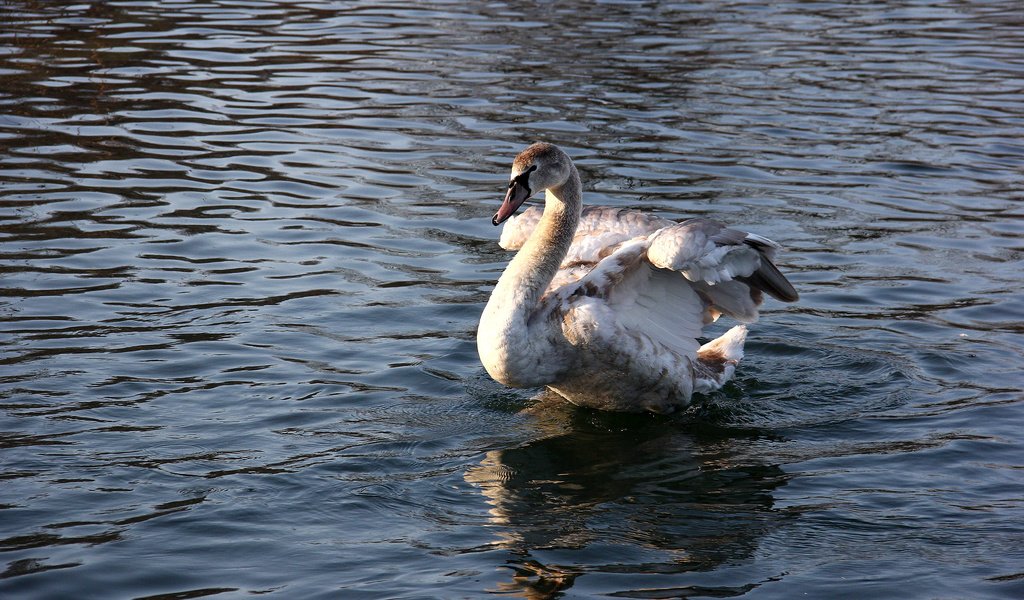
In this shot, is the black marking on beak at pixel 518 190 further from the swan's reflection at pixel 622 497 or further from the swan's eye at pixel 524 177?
the swan's reflection at pixel 622 497

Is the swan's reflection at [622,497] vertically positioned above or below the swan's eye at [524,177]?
below

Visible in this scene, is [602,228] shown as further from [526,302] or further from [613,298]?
[526,302]

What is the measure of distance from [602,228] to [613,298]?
97cm

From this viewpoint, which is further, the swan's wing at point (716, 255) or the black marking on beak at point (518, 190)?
the black marking on beak at point (518, 190)

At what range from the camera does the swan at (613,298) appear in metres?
7.43

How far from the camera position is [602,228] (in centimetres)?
867

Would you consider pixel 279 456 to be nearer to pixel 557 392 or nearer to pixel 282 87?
pixel 557 392

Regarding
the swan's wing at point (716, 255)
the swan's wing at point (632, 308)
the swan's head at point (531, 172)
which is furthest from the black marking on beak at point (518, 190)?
the swan's wing at point (716, 255)

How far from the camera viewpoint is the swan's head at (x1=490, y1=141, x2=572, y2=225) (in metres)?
7.60

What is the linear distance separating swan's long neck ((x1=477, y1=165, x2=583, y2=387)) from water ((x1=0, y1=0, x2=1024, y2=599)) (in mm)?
539

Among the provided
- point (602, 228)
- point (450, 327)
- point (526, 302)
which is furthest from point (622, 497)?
point (450, 327)

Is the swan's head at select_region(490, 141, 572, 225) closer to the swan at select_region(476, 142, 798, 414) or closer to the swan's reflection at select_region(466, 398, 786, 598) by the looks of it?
the swan at select_region(476, 142, 798, 414)

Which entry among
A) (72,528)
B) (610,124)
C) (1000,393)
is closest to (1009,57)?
(610,124)

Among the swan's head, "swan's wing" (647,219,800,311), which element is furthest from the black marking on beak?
"swan's wing" (647,219,800,311)
